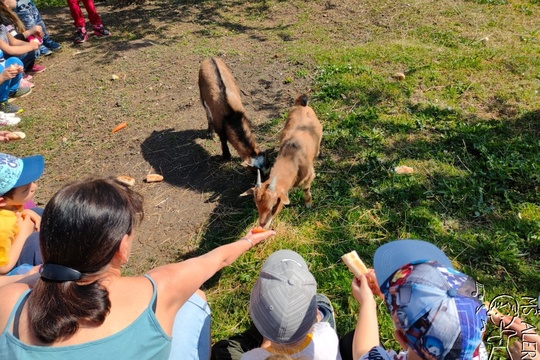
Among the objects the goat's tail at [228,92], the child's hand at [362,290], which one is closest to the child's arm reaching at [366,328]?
the child's hand at [362,290]

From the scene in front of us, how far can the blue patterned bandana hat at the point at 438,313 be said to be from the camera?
5.89 ft

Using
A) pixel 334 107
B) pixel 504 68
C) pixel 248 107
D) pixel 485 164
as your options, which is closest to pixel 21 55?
pixel 248 107

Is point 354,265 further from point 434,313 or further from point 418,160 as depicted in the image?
point 418,160

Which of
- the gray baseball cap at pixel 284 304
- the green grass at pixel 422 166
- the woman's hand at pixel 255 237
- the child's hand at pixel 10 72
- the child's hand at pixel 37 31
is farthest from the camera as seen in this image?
the child's hand at pixel 37 31

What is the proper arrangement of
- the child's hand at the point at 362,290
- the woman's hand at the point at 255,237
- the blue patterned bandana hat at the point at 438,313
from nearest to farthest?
1. the blue patterned bandana hat at the point at 438,313
2. the child's hand at the point at 362,290
3. the woman's hand at the point at 255,237

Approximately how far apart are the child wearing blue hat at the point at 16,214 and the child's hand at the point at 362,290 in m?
2.77

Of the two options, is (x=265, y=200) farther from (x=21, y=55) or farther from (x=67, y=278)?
(x=21, y=55)

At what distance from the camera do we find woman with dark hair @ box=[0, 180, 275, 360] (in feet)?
6.36

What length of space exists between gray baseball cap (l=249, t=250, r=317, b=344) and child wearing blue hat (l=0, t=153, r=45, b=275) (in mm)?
2143

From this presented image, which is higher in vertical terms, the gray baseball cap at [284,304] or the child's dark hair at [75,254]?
the child's dark hair at [75,254]

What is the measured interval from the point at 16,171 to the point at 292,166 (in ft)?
10.2

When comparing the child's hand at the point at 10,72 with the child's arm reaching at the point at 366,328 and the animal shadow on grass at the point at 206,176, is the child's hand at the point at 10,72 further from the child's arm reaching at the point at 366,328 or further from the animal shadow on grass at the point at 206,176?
the child's arm reaching at the point at 366,328

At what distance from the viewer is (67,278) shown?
1.97 meters

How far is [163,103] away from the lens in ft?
24.8
